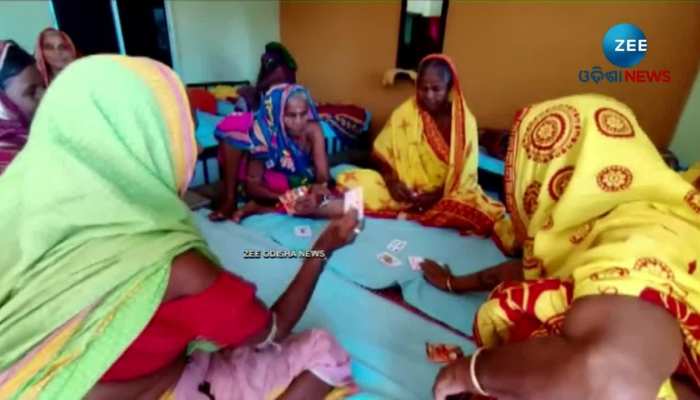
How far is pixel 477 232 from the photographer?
229cm

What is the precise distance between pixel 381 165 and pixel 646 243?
2137 millimetres

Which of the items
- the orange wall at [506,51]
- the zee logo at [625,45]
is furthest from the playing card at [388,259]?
the zee logo at [625,45]

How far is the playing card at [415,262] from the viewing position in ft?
6.56

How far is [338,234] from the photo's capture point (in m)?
1.24

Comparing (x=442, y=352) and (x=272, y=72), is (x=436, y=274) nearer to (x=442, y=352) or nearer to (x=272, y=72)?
(x=442, y=352)

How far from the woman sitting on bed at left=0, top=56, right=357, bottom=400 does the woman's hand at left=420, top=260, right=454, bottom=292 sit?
41.0 inches

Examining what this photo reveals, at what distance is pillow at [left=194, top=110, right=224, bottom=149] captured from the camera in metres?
3.19

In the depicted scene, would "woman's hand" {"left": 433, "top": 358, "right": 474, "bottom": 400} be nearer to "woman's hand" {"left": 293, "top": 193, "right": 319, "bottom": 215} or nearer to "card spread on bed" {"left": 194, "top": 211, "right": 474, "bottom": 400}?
"card spread on bed" {"left": 194, "top": 211, "right": 474, "bottom": 400}

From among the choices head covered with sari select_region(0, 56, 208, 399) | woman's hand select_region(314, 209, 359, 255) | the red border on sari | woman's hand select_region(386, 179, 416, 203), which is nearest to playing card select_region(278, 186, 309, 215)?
woman's hand select_region(386, 179, 416, 203)

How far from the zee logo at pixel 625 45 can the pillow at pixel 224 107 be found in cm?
318

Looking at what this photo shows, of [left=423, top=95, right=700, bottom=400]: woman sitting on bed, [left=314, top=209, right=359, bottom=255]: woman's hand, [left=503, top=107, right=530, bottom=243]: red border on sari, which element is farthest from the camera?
[left=314, top=209, right=359, bottom=255]: woman's hand

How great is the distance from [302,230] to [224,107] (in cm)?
256

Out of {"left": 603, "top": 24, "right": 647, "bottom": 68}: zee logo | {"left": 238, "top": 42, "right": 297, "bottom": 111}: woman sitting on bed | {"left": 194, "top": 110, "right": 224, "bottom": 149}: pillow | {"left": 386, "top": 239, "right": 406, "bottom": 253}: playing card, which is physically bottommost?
{"left": 386, "top": 239, "right": 406, "bottom": 253}: playing card

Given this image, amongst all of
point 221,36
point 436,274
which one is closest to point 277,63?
point 221,36
